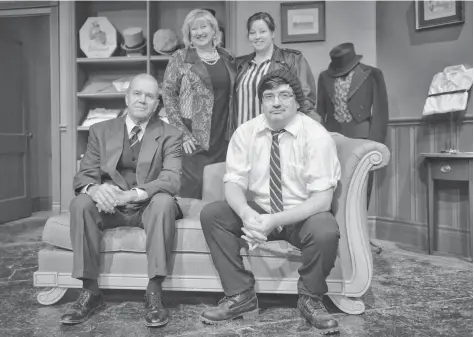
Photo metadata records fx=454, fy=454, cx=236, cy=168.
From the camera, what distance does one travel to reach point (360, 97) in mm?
3107

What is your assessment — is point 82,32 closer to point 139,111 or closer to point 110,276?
point 139,111

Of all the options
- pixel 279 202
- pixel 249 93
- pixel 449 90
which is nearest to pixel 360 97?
pixel 449 90

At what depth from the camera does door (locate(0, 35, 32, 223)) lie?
14.8ft

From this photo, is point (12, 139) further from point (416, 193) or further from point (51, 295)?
point (416, 193)

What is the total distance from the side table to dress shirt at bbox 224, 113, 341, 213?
4.57 feet

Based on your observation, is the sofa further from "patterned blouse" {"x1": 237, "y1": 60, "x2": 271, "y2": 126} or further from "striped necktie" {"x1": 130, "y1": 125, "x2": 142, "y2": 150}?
"patterned blouse" {"x1": 237, "y1": 60, "x2": 271, "y2": 126}

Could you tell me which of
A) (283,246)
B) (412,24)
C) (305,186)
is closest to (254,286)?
(283,246)

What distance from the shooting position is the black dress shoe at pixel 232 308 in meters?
1.80

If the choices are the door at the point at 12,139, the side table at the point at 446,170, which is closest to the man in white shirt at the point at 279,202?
the side table at the point at 446,170

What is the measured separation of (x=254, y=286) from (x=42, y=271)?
94cm

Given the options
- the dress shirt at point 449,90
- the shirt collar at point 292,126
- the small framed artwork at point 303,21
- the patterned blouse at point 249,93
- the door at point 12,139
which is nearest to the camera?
the shirt collar at point 292,126

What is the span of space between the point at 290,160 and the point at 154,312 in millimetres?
822

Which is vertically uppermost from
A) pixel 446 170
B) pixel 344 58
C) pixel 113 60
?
pixel 113 60

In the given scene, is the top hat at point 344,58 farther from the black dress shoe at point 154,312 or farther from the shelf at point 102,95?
the black dress shoe at point 154,312
